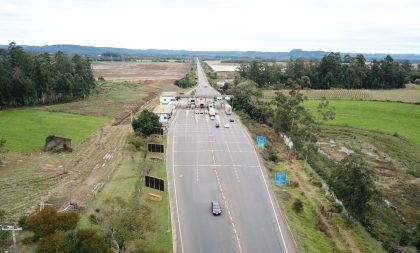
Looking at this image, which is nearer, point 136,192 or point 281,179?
point 136,192

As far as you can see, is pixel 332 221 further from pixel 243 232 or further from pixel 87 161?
pixel 87 161

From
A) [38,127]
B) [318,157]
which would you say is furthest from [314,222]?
[38,127]

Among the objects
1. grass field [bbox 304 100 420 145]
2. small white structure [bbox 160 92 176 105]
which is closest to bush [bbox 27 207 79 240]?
small white structure [bbox 160 92 176 105]

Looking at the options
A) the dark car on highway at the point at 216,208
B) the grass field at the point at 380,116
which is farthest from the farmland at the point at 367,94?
the dark car on highway at the point at 216,208

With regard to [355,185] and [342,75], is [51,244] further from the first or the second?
[342,75]

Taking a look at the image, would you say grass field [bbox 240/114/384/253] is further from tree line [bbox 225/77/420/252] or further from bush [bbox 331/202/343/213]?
tree line [bbox 225/77/420/252]

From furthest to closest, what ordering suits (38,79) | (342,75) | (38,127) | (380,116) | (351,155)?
(342,75) < (38,79) < (380,116) < (38,127) < (351,155)
